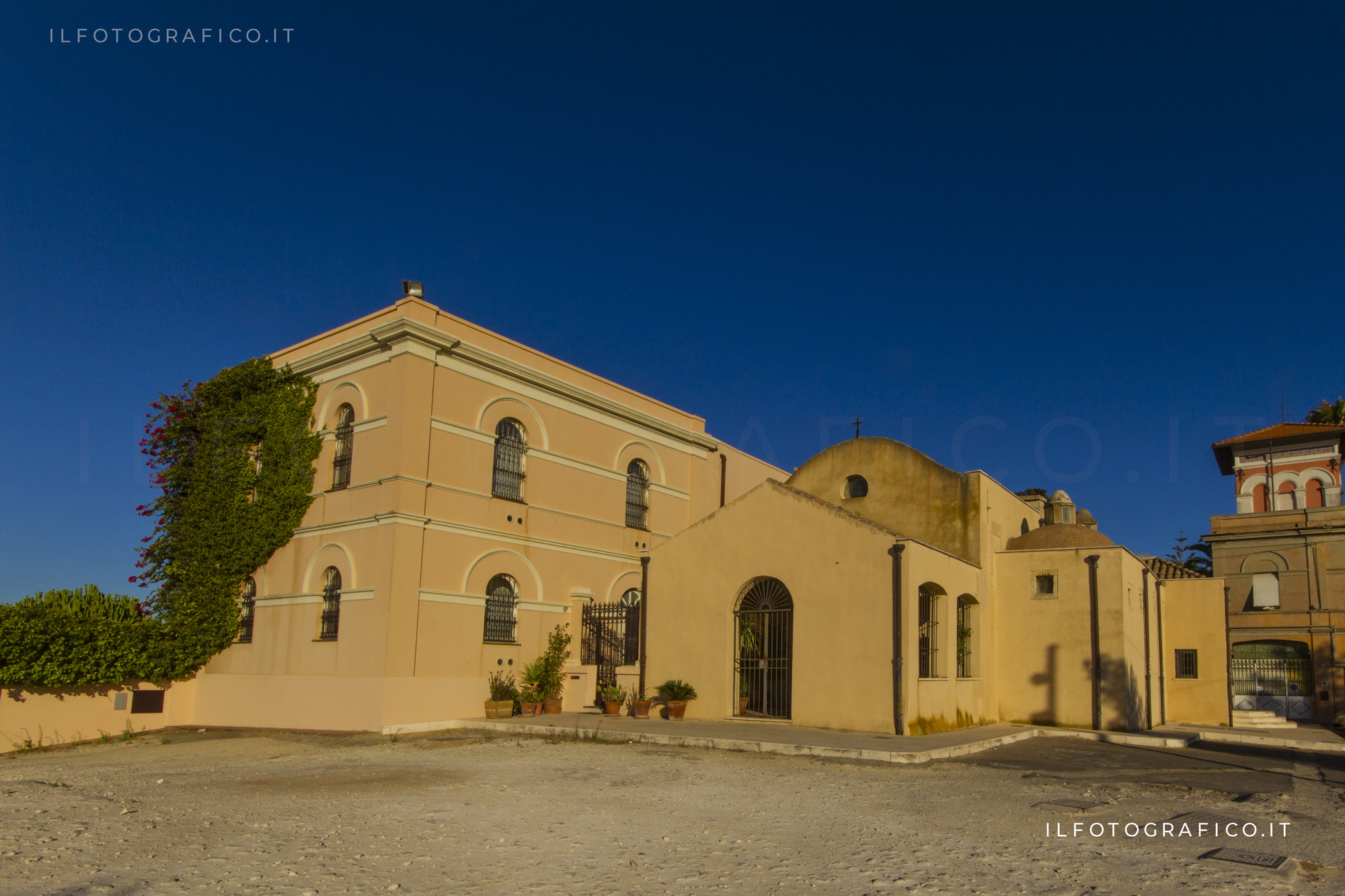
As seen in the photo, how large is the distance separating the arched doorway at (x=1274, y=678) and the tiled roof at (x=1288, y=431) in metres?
9.71

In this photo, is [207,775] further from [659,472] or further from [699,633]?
[659,472]

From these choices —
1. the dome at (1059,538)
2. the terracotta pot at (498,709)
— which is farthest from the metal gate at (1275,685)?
the terracotta pot at (498,709)

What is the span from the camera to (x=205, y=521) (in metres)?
20.9

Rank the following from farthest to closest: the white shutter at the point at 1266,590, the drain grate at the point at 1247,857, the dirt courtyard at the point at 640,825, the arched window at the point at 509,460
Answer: the white shutter at the point at 1266,590
the arched window at the point at 509,460
the drain grate at the point at 1247,857
the dirt courtyard at the point at 640,825

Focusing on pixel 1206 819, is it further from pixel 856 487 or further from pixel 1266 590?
pixel 1266 590

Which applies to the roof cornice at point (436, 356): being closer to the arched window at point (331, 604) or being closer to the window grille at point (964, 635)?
the arched window at point (331, 604)

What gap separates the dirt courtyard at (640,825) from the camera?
6512 mm

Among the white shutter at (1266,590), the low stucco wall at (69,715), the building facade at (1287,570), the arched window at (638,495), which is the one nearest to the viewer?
the low stucco wall at (69,715)

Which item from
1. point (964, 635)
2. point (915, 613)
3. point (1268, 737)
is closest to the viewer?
point (915, 613)

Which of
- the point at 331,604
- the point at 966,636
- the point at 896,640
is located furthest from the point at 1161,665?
the point at 331,604

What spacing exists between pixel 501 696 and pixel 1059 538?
13.3 metres

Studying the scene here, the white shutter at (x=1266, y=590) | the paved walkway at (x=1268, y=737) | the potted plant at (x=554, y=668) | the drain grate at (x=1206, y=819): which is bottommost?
the paved walkway at (x=1268, y=737)

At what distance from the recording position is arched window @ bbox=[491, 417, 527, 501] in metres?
20.5

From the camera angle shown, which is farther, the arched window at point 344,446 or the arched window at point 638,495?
the arched window at point 638,495
